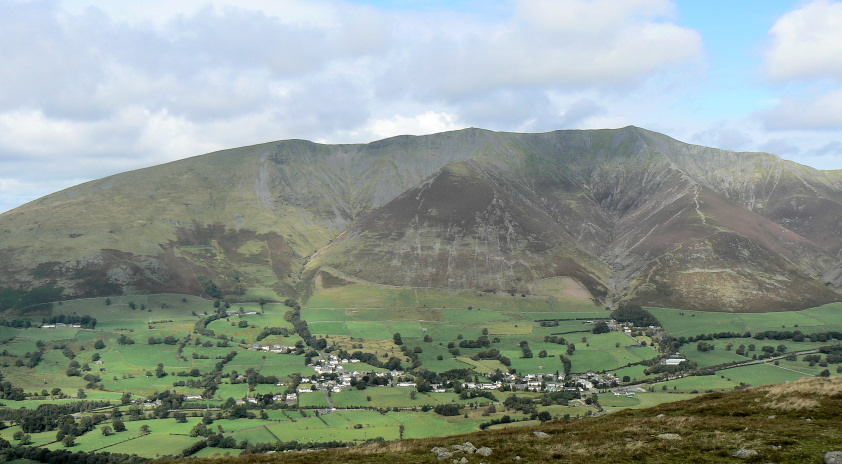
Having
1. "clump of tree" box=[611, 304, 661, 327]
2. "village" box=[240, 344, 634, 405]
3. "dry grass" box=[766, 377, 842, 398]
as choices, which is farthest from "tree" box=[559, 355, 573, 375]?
"dry grass" box=[766, 377, 842, 398]

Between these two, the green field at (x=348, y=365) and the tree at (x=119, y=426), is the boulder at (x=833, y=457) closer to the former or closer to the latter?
the green field at (x=348, y=365)

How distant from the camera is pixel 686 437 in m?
30.8

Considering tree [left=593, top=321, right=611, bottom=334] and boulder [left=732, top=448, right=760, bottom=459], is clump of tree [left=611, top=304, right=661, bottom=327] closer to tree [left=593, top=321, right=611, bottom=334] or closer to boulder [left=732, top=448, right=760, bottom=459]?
tree [left=593, top=321, right=611, bottom=334]

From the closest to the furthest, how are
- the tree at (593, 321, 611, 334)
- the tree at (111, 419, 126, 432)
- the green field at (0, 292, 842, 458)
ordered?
1. the tree at (111, 419, 126, 432)
2. the green field at (0, 292, 842, 458)
3. the tree at (593, 321, 611, 334)

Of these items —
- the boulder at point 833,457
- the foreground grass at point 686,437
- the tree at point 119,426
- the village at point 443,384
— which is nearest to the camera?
the boulder at point 833,457

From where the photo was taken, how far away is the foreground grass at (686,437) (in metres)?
27.4

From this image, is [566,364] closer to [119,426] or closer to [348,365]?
[348,365]

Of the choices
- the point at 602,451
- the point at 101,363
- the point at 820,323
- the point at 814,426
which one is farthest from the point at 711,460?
the point at 820,323

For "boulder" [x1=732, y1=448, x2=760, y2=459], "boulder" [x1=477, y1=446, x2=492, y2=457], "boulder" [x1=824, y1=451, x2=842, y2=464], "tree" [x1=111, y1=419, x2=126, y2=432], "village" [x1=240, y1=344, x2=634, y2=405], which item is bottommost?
"village" [x1=240, y1=344, x2=634, y2=405]

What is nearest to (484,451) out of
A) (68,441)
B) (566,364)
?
(68,441)

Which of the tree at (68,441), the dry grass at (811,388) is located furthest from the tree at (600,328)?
the tree at (68,441)

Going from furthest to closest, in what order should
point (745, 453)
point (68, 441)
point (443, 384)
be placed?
point (443, 384), point (68, 441), point (745, 453)

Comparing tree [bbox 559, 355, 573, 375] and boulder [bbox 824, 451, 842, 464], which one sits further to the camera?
tree [bbox 559, 355, 573, 375]

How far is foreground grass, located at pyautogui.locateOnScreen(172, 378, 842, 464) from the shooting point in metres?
27.4
